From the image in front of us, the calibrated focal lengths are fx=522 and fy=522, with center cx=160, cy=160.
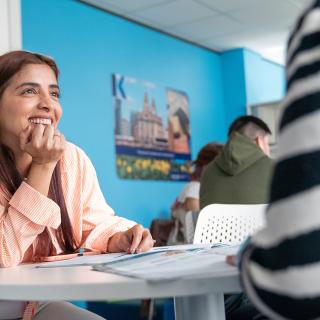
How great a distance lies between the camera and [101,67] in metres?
4.18

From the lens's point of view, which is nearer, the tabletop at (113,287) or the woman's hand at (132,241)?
the tabletop at (113,287)

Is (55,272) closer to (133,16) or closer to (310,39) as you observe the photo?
(310,39)

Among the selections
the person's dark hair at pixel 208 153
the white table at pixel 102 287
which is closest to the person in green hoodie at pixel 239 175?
the person's dark hair at pixel 208 153

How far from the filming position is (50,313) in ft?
3.92

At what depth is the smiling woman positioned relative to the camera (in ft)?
3.71

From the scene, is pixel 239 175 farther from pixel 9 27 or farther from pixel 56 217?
pixel 56 217

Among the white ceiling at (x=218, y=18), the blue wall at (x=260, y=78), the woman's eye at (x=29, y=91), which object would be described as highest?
the white ceiling at (x=218, y=18)

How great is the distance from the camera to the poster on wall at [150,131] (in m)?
4.27

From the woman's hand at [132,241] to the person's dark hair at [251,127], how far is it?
1842 mm

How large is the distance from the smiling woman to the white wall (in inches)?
42.5

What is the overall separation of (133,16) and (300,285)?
4.27 meters

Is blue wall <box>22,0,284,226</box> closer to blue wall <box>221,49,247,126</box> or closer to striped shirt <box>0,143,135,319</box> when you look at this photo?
blue wall <box>221,49,247,126</box>

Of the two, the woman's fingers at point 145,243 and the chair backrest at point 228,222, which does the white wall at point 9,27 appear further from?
the woman's fingers at point 145,243

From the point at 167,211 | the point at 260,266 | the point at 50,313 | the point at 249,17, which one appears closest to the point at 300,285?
the point at 260,266
